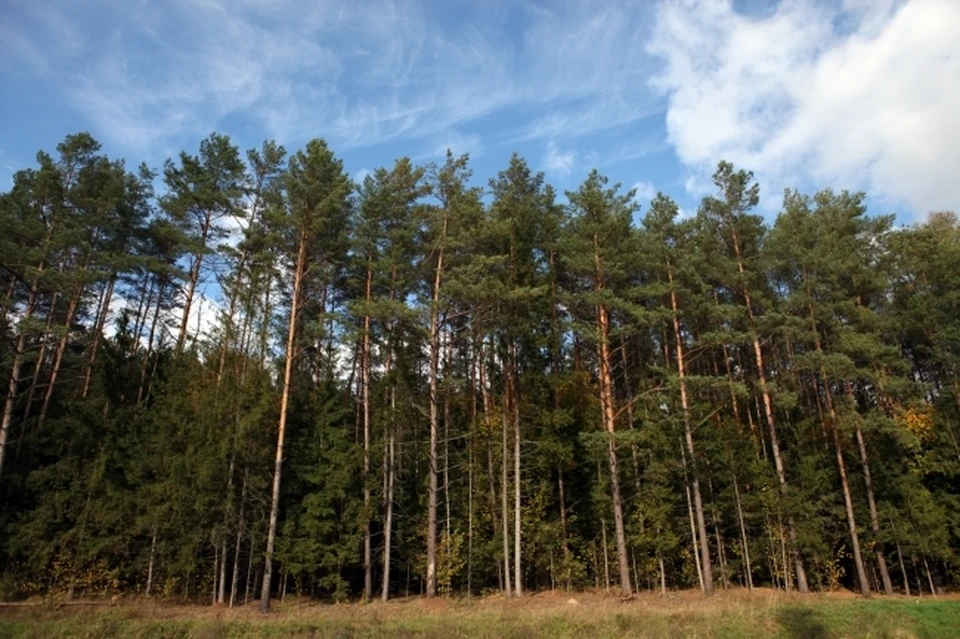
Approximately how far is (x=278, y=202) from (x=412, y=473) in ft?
41.2

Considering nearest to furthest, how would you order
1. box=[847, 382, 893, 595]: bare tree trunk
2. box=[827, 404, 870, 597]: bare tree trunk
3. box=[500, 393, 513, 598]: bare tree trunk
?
box=[500, 393, 513, 598]: bare tree trunk
box=[827, 404, 870, 597]: bare tree trunk
box=[847, 382, 893, 595]: bare tree trunk

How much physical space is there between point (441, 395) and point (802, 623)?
1457cm

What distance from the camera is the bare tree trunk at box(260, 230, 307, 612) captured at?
18.5 metres

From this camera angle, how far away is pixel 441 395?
24516 mm

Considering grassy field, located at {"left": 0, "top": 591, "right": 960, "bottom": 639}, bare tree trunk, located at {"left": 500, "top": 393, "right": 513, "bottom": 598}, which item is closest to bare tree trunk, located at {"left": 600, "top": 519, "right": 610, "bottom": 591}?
bare tree trunk, located at {"left": 500, "top": 393, "right": 513, "bottom": 598}

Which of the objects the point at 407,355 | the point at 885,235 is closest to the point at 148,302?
the point at 407,355

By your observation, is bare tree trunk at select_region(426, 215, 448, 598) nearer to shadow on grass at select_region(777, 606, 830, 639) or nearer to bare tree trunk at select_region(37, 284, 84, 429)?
shadow on grass at select_region(777, 606, 830, 639)

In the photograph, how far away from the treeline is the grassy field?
9.55 ft

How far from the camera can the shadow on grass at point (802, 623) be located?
13945mm

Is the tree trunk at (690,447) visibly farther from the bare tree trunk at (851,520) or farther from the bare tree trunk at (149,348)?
the bare tree trunk at (149,348)

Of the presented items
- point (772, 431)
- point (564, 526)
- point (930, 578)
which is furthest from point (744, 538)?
point (930, 578)

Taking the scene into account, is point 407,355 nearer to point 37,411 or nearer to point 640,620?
point 640,620

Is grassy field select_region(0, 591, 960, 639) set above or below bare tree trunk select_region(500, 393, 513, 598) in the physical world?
below

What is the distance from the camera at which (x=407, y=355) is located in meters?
24.2
